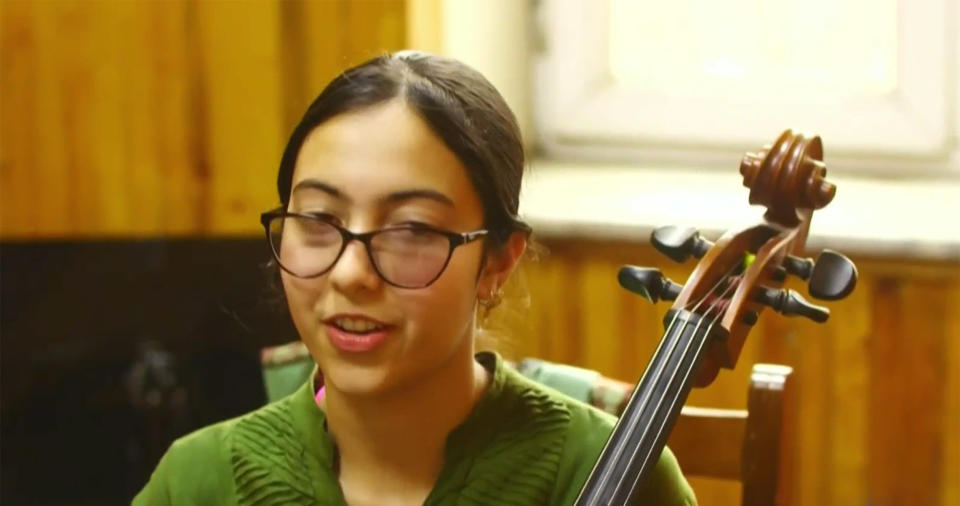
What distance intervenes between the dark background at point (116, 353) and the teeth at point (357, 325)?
780 millimetres

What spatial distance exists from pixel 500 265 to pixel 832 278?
0.85 feet

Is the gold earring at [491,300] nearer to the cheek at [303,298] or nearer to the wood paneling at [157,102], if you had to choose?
the cheek at [303,298]

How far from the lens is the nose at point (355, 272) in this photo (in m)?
0.95

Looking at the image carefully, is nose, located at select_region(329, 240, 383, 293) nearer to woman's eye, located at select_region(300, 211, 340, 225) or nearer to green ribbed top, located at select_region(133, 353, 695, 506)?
woman's eye, located at select_region(300, 211, 340, 225)

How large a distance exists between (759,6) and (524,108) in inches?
15.7

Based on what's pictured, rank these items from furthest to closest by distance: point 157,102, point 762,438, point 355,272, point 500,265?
1. point 157,102
2. point 762,438
3. point 500,265
4. point 355,272

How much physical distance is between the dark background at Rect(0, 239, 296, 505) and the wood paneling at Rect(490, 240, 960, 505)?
391 millimetres

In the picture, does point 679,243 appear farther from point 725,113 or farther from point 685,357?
point 725,113

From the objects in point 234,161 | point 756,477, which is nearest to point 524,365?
point 756,477

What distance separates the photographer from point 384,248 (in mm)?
959

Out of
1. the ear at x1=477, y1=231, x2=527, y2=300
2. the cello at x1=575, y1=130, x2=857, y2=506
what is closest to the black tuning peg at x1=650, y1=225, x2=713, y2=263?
the cello at x1=575, y1=130, x2=857, y2=506

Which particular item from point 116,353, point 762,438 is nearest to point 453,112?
point 762,438

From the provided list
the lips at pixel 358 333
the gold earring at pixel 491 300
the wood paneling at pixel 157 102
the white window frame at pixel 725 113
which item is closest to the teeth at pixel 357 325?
the lips at pixel 358 333

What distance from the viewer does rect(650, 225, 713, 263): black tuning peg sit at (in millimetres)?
1106
